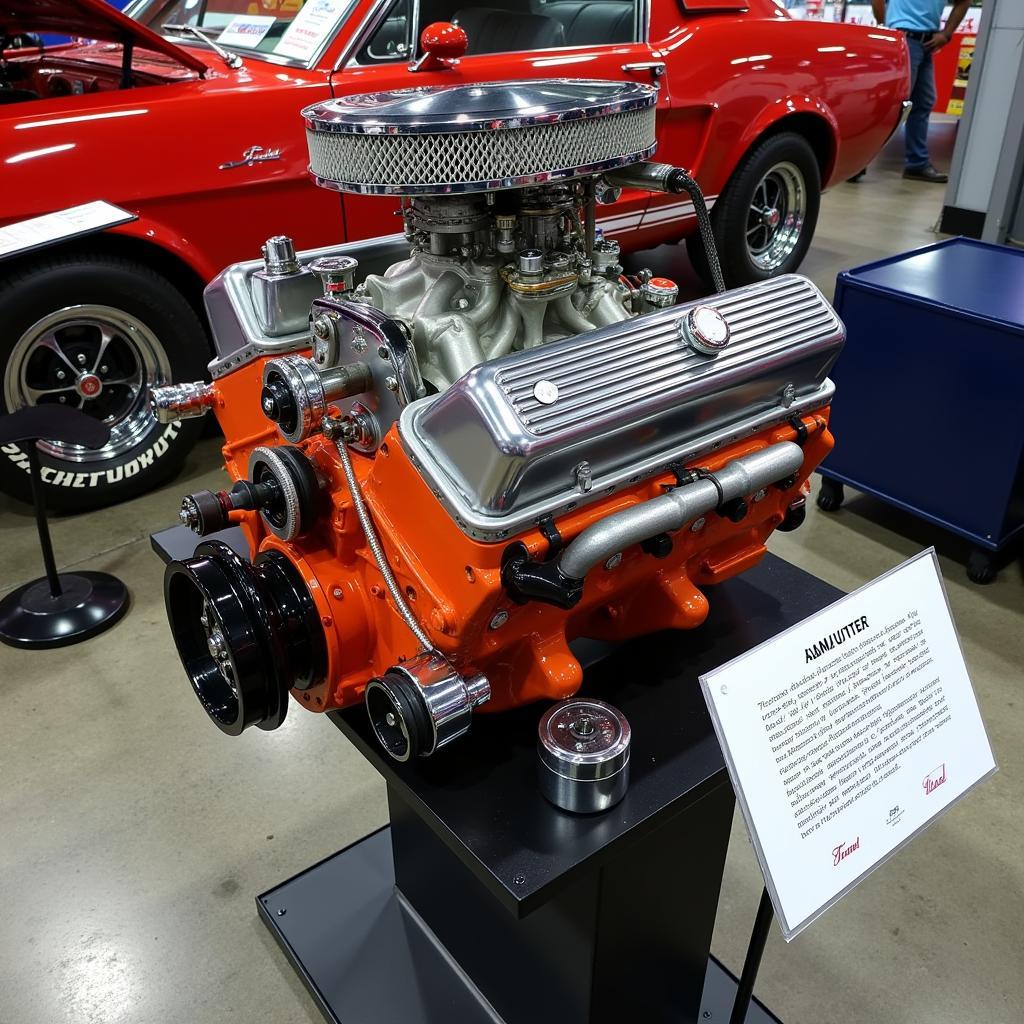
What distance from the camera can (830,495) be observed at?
9.58 feet

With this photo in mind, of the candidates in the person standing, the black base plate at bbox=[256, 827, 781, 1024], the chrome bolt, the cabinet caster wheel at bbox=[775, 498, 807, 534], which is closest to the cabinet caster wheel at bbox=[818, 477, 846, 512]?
the cabinet caster wheel at bbox=[775, 498, 807, 534]

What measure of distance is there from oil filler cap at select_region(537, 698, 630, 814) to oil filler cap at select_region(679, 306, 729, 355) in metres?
0.45

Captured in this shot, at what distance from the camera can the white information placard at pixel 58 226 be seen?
85.6 inches

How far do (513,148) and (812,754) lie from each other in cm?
72

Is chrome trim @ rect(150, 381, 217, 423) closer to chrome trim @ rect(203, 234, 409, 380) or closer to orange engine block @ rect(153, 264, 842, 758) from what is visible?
chrome trim @ rect(203, 234, 409, 380)

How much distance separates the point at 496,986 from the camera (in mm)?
1546

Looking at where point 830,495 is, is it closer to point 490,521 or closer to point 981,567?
point 981,567

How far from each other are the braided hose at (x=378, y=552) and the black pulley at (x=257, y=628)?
0.45 ft

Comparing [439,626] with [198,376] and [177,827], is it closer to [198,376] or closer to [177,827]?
[177,827]

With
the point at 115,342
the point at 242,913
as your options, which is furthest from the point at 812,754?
the point at 115,342

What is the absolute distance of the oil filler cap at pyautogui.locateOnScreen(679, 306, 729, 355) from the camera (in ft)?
3.72

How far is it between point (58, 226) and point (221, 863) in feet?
4.85
